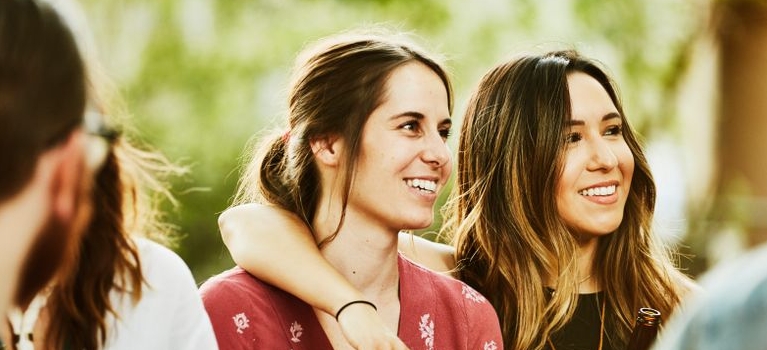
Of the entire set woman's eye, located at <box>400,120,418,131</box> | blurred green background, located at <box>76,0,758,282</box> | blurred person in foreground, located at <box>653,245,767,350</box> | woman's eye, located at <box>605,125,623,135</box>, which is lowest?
blurred green background, located at <box>76,0,758,282</box>

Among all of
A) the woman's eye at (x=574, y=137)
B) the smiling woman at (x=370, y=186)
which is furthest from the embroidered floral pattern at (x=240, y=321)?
the woman's eye at (x=574, y=137)

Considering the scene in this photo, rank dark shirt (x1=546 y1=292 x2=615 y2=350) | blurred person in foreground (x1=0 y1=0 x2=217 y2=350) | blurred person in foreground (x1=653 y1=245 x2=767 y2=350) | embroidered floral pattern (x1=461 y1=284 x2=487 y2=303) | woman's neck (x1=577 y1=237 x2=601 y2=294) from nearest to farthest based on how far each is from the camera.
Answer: blurred person in foreground (x1=653 y1=245 x2=767 y2=350)
blurred person in foreground (x1=0 y1=0 x2=217 y2=350)
embroidered floral pattern (x1=461 y1=284 x2=487 y2=303)
dark shirt (x1=546 y1=292 x2=615 y2=350)
woman's neck (x1=577 y1=237 x2=601 y2=294)

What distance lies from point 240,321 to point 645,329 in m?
0.85

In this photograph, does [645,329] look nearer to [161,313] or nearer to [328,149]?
[328,149]

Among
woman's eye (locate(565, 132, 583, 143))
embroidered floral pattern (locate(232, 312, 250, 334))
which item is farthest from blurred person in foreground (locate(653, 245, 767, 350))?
woman's eye (locate(565, 132, 583, 143))

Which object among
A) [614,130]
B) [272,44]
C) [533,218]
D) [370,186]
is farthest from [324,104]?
[272,44]

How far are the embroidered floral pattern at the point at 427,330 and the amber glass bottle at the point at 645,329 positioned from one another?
0.43m

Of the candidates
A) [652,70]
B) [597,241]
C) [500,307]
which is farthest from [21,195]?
[652,70]

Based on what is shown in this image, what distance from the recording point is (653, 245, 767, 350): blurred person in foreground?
2.27ft

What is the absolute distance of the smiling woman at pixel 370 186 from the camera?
2229mm

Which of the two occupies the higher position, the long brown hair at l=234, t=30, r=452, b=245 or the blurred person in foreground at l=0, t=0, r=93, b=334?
the blurred person in foreground at l=0, t=0, r=93, b=334

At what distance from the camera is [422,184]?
2.27 m

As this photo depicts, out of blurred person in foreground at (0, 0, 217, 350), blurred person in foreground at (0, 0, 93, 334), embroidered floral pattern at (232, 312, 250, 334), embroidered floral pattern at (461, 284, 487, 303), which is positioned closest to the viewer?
blurred person in foreground at (0, 0, 93, 334)

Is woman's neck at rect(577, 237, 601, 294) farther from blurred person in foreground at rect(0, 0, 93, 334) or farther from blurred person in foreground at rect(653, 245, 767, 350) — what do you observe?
blurred person in foreground at rect(653, 245, 767, 350)
